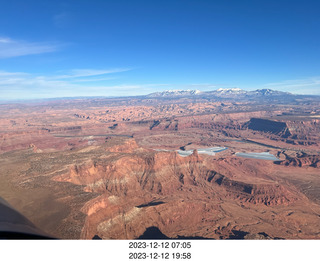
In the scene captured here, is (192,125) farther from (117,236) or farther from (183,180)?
(117,236)

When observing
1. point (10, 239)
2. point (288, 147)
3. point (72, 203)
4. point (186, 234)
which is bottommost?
point (288, 147)

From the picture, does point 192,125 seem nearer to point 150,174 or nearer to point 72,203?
point 150,174

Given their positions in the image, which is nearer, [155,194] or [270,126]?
[155,194]

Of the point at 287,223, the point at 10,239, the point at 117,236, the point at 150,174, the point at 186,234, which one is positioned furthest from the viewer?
the point at 150,174

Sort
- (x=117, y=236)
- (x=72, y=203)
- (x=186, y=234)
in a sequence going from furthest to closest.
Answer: (x=186, y=234), (x=117, y=236), (x=72, y=203)

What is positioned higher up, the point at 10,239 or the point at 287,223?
the point at 10,239

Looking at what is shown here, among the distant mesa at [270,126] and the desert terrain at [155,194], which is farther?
the distant mesa at [270,126]

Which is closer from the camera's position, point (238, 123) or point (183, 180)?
point (183, 180)

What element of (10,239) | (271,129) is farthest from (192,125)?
(10,239)

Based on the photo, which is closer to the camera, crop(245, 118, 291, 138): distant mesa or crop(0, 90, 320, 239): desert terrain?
crop(0, 90, 320, 239): desert terrain

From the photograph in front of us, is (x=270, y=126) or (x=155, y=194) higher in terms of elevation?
(x=155, y=194)
